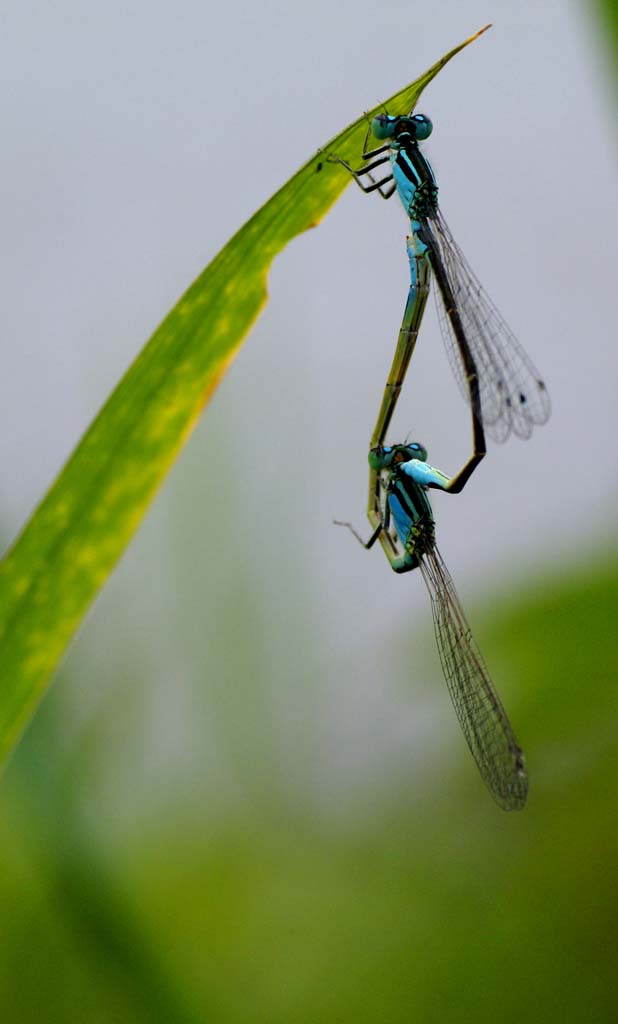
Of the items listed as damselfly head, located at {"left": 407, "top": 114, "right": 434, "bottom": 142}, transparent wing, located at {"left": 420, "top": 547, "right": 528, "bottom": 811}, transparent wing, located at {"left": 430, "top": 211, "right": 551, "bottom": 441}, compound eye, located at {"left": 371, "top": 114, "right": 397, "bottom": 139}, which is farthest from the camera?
transparent wing, located at {"left": 420, "top": 547, "right": 528, "bottom": 811}

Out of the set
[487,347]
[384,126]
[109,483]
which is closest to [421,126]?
[384,126]

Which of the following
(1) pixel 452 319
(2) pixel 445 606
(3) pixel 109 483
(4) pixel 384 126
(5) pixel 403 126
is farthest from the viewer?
(2) pixel 445 606

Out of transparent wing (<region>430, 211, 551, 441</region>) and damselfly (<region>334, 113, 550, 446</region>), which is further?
transparent wing (<region>430, 211, 551, 441</region>)

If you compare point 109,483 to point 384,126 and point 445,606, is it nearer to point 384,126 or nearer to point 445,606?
point 384,126

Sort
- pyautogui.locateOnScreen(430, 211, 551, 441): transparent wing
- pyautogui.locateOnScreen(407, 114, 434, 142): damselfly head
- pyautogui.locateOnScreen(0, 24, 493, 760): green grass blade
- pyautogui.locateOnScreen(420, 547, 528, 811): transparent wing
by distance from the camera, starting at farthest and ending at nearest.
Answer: pyautogui.locateOnScreen(420, 547, 528, 811): transparent wing < pyautogui.locateOnScreen(430, 211, 551, 441): transparent wing < pyautogui.locateOnScreen(407, 114, 434, 142): damselfly head < pyautogui.locateOnScreen(0, 24, 493, 760): green grass blade

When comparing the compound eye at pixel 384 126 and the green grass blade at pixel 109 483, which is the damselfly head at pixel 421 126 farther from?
the green grass blade at pixel 109 483

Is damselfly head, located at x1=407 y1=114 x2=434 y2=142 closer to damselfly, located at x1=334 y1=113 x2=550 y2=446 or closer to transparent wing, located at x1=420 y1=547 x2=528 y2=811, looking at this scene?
damselfly, located at x1=334 y1=113 x2=550 y2=446

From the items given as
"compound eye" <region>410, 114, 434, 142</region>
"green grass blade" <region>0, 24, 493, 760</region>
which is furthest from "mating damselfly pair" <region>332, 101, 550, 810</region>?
"green grass blade" <region>0, 24, 493, 760</region>

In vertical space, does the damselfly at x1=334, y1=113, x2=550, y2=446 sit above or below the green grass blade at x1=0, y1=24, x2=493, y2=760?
above

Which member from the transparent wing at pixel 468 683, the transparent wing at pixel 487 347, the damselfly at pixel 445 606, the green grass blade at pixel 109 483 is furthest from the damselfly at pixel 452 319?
the green grass blade at pixel 109 483

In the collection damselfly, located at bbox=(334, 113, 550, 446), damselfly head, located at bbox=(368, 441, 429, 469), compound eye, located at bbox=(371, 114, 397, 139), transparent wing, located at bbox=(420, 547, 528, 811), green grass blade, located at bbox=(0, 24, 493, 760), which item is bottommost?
transparent wing, located at bbox=(420, 547, 528, 811)
